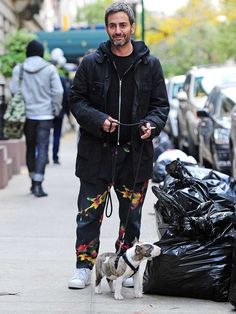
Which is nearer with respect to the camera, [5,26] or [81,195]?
[81,195]

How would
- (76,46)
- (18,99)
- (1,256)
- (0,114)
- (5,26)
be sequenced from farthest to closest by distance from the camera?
(76,46)
(5,26)
(0,114)
(18,99)
(1,256)

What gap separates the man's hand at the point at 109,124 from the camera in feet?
18.9

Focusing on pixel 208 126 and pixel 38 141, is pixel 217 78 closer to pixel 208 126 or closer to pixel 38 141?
pixel 208 126

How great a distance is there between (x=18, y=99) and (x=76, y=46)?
2404 centimetres

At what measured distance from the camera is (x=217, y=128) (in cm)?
1383

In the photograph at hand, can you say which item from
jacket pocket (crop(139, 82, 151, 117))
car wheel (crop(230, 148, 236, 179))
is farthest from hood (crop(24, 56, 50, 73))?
jacket pocket (crop(139, 82, 151, 117))

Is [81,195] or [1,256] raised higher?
[81,195]

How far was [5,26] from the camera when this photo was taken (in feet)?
90.8

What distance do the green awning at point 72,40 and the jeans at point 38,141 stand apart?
22.4 metres

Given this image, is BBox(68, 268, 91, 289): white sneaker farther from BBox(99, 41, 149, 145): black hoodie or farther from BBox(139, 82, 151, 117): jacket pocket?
BBox(139, 82, 151, 117): jacket pocket

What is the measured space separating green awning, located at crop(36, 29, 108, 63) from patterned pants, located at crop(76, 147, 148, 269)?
27.4m

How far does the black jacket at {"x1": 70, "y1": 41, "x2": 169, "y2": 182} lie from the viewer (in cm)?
591

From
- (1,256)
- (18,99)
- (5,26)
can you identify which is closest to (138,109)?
(1,256)

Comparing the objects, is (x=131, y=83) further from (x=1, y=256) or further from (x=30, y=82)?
(x=30, y=82)
